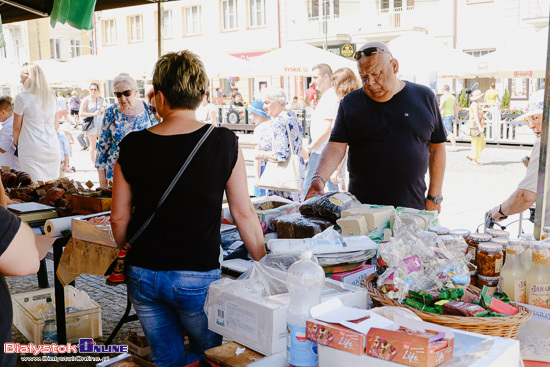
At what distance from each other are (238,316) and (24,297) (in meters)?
3.15

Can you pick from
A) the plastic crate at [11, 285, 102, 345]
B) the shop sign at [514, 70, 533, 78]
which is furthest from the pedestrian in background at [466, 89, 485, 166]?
the plastic crate at [11, 285, 102, 345]

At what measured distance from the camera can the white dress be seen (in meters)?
6.36

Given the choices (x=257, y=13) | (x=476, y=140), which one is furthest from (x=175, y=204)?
(x=257, y=13)

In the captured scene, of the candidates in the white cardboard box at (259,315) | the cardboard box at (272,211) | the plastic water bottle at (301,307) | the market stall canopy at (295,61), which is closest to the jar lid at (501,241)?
the white cardboard box at (259,315)

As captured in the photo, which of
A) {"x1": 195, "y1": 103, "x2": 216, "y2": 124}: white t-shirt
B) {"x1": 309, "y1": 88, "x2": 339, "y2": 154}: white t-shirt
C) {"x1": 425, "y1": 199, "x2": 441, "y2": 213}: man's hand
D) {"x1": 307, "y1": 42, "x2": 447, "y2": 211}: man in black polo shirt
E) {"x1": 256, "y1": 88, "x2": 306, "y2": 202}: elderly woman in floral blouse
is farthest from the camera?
{"x1": 195, "y1": 103, "x2": 216, "y2": 124}: white t-shirt

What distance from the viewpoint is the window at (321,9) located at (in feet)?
104

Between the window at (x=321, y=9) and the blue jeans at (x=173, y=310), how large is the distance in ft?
101

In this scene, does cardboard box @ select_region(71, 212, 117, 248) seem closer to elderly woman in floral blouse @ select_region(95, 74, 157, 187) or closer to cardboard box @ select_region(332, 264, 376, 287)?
cardboard box @ select_region(332, 264, 376, 287)

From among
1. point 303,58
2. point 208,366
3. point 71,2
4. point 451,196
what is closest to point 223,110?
point 303,58

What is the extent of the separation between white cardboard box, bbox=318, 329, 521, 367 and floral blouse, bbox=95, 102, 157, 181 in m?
4.22

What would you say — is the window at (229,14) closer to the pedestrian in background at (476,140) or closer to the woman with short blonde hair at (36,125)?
the pedestrian in background at (476,140)

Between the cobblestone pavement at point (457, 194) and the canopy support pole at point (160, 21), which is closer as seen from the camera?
the cobblestone pavement at point (457, 194)

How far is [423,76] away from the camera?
12.2 meters

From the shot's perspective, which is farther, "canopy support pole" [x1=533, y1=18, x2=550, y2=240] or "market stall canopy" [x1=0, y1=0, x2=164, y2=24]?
"market stall canopy" [x1=0, y1=0, x2=164, y2=24]
